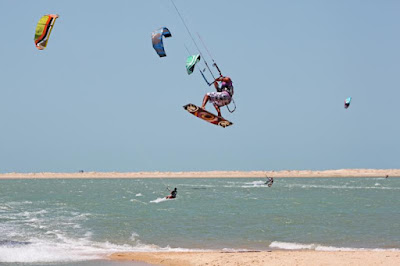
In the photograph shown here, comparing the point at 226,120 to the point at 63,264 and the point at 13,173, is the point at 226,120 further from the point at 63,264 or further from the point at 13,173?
the point at 13,173

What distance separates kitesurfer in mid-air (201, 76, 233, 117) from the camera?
593 inches

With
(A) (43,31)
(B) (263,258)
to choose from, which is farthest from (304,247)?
(A) (43,31)

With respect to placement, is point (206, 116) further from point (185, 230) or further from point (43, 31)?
point (185, 230)

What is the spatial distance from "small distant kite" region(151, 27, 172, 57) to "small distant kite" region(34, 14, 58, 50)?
395cm

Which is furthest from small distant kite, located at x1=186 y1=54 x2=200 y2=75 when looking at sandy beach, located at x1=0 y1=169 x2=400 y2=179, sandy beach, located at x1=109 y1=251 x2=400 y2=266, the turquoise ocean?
sandy beach, located at x1=0 y1=169 x2=400 y2=179

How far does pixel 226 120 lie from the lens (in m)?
15.8

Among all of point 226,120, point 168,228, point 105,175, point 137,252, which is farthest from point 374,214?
point 105,175

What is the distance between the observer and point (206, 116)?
16062 millimetres

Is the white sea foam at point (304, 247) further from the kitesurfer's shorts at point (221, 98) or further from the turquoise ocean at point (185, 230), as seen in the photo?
the kitesurfer's shorts at point (221, 98)

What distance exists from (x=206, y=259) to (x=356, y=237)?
8.30 metres

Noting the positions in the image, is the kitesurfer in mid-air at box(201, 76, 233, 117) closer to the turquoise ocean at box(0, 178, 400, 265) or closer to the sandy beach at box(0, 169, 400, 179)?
the turquoise ocean at box(0, 178, 400, 265)

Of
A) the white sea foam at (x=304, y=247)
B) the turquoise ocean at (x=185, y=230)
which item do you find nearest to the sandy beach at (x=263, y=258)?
the turquoise ocean at (x=185, y=230)

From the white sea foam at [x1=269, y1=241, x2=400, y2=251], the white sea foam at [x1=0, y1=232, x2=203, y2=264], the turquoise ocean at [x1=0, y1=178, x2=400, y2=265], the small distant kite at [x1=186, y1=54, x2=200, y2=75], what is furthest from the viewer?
the turquoise ocean at [x1=0, y1=178, x2=400, y2=265]

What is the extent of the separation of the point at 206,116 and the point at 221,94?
1.18 metres
